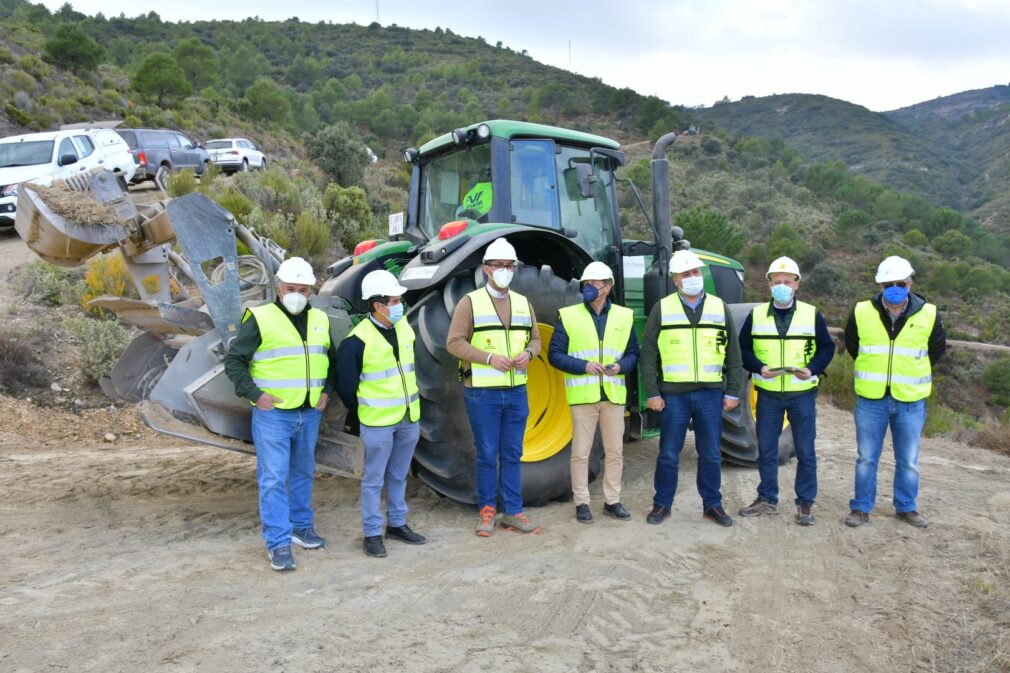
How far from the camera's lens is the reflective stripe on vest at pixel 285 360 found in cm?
450

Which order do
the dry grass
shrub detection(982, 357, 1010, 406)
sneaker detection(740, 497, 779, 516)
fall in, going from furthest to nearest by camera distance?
shrub detection(982, 357, 1010, 406)
sneaker detection(740, 497, 779, 516)
the dry grass

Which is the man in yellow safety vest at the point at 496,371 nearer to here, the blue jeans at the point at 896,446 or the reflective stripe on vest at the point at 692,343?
the reflective stripe on vest at the point at 692,343

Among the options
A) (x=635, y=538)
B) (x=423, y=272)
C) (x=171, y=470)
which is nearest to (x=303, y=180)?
(x=171, y=470)

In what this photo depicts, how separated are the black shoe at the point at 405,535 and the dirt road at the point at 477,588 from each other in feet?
0.23

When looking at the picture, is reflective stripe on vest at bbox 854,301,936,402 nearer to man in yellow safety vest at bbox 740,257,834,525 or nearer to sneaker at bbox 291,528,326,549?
man in yellow safety vest at bbox 740,257,834,525

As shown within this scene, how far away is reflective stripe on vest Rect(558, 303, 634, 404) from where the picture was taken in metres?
5.32

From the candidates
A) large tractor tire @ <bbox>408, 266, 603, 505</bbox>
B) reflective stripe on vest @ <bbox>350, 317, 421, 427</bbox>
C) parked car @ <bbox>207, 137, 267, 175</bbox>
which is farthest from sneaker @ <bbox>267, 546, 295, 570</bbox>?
parked car @ <bbox>207, 137, 267, 175</bbox>

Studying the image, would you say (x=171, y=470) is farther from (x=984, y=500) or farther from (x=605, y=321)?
(x=984, y=500)

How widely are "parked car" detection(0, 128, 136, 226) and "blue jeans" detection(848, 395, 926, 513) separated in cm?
1233

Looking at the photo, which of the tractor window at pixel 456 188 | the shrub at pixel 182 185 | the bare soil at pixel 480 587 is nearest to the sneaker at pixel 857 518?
the bare soil at pixel 480 587

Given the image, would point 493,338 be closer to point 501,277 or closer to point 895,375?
point 501,277

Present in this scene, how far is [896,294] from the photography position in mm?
5316

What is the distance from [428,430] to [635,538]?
4.80ft

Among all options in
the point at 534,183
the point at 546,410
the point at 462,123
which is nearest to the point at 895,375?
the point at 546,410
